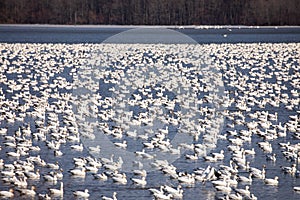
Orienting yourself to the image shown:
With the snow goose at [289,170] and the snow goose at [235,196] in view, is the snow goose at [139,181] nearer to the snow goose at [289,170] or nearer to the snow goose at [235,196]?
the snow goose at [235,196]

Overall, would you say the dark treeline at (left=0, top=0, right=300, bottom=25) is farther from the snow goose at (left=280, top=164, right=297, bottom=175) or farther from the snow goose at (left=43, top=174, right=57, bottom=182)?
the snow goose at (left=43, top=174, right=57, bottom=182)

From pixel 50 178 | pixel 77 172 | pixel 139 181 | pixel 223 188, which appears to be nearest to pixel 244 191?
pixel 223 188

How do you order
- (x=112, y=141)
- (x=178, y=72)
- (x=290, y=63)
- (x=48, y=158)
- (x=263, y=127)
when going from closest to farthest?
(x=48, y=158) < (x=112, y=141) < (x=263, y=127) < (x=178, y=72) < (x=290, y=63)

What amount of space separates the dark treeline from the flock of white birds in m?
62.2

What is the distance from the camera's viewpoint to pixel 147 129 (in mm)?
28203

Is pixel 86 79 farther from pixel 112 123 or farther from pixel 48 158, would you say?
pixel 48 158

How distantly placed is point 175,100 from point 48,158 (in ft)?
37.9

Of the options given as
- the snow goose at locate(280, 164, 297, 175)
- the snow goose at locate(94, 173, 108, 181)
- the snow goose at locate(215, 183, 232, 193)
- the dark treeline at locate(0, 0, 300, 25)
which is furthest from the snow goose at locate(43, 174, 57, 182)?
the dark treeline at locate(0, 0, 300, 25)

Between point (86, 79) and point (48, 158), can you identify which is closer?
Answer: point (48, 158)

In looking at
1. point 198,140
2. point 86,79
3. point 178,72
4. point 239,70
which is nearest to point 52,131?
point 198,140

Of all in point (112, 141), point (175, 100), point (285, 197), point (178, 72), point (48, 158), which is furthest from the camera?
point (178, 72)

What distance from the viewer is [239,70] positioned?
161 ft

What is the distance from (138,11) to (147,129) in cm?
8515

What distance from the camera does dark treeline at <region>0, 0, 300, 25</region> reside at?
4390 inches
